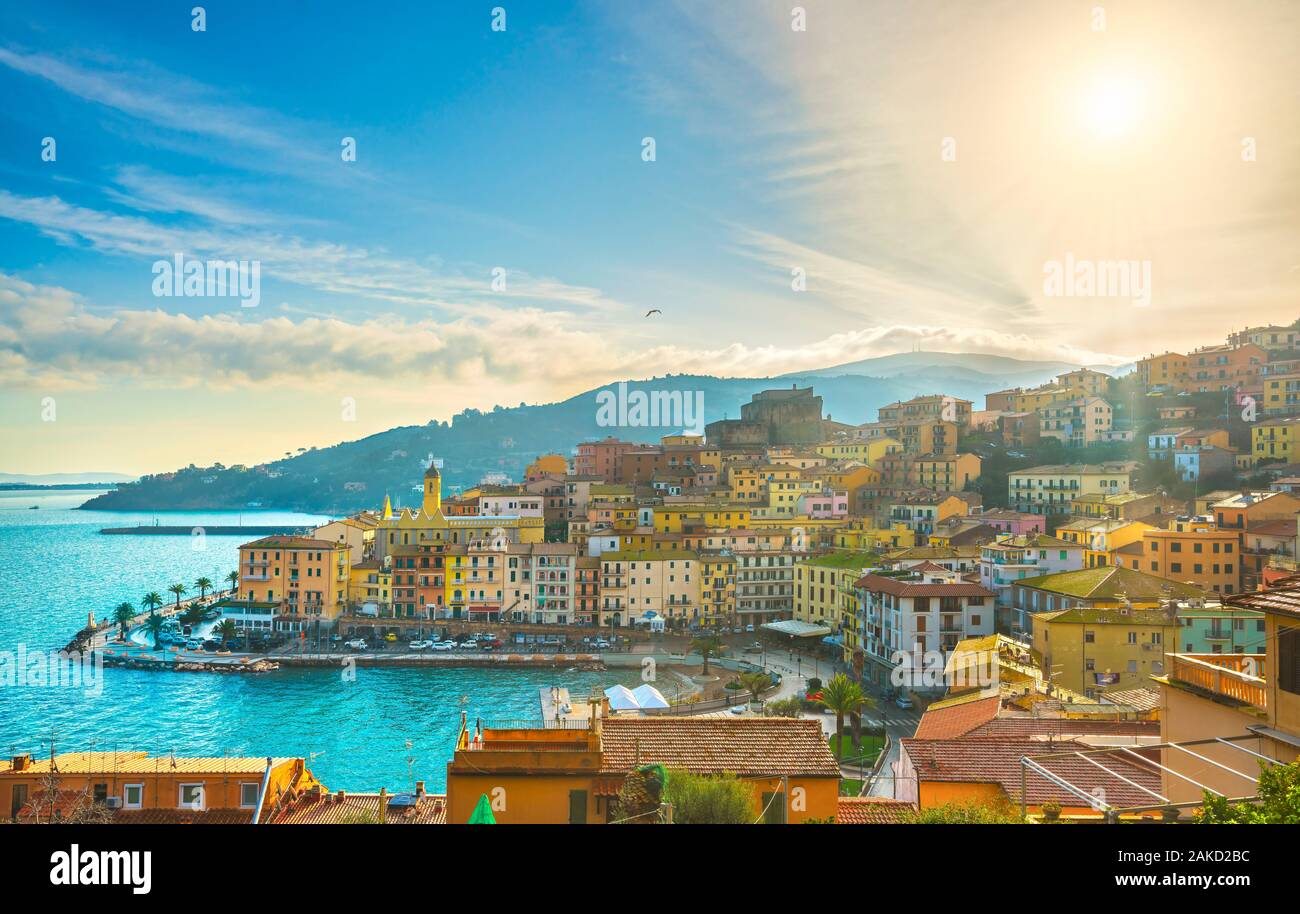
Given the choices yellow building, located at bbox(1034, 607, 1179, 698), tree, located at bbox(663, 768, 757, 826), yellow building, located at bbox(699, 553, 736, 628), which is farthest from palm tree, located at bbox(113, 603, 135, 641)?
tree, located at bbox(663, 768, 757, 826)

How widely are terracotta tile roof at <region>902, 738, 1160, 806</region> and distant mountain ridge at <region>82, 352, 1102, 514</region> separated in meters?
32.9

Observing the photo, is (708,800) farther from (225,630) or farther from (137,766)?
(225,630)

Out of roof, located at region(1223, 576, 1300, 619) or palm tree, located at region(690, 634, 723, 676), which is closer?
roof, located at region(1223, 576, 1300, 619)

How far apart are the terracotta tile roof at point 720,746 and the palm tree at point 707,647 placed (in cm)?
1082

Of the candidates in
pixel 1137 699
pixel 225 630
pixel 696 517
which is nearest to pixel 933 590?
pixel 1137 699

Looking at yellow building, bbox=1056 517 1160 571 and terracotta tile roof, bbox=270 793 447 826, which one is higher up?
yellow building, bbox=1056 517 1160 571

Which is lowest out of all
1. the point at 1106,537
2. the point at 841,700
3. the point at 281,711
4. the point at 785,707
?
the point at 281,711

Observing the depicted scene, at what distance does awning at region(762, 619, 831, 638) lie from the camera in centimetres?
1630

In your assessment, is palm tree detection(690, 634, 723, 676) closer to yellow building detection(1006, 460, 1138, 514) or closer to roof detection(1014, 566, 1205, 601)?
roof detection(1014, 566, 1205, 601)

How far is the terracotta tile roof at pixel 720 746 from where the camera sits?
401 cm

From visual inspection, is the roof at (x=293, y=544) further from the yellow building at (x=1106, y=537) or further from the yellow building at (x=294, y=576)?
the yellow building at (x=1106, y=537)

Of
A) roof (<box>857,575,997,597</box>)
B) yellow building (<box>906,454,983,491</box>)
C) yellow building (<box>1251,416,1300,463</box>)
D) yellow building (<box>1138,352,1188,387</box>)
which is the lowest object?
roof (<box>857,575,997,597</box>)

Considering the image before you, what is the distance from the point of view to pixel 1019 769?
4.36 metres

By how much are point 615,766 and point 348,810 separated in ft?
9.05
